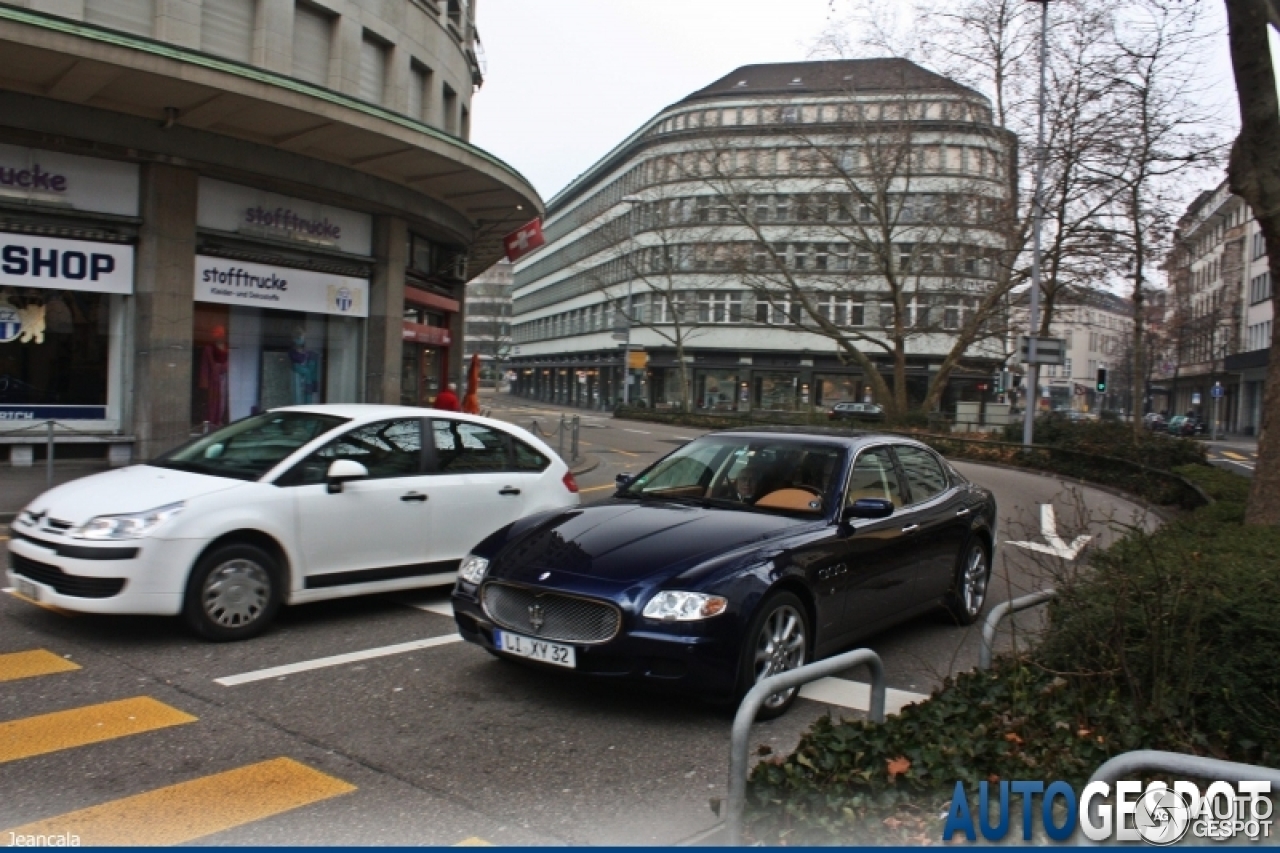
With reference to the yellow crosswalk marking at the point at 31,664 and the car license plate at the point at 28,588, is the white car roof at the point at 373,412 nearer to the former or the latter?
the car license plate at the point at 28,588

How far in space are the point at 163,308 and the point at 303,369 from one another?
13.1 feet

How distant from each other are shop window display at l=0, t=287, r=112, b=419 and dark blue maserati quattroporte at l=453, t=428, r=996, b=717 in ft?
44.2

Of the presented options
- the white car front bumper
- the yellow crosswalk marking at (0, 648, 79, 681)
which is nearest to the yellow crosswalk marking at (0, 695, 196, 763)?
the yellow crosswalk marking at (0, 648, 79, 681)

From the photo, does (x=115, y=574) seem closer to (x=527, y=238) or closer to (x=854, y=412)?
(x=527, y=238)

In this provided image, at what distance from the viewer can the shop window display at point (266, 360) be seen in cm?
1878

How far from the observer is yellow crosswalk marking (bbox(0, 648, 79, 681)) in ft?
18.9

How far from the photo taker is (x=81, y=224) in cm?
1664

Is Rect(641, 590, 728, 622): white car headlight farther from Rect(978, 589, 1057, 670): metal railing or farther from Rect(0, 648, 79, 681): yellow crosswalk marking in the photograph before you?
Rect(0, 648, 79, 681): yellow crosswalk marking

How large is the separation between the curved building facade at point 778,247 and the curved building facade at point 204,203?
15.5 metres

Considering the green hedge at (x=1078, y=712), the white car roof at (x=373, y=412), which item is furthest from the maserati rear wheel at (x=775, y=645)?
the white car roof at (x=373, y=412)

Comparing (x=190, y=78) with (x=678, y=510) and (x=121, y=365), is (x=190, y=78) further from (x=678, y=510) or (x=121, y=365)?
(x=678, y=510)

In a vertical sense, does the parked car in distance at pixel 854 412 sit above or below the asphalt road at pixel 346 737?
above

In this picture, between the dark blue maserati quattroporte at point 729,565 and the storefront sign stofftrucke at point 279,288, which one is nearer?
the dark blue maserati quattroporte at point 729,565

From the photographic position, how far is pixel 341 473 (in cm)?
720
